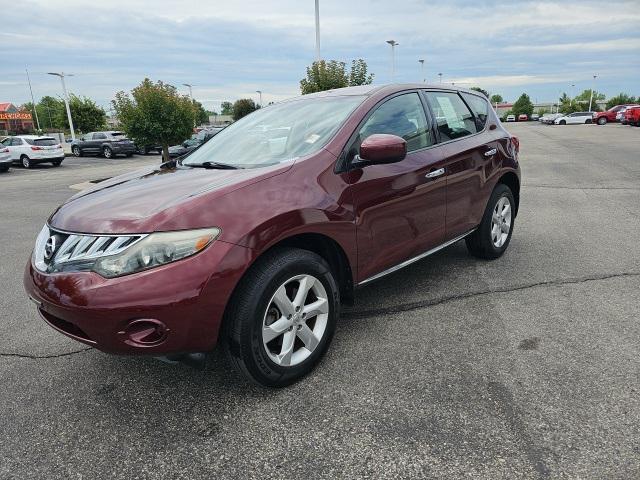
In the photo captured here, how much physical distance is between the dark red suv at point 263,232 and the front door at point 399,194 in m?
0.01

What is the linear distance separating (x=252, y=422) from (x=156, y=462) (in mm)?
487

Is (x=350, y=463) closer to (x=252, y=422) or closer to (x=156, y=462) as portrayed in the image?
(x=252, y=422)

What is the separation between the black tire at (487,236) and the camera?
463 centimetres

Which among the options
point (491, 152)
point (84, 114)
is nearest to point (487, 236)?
point (491, 152)

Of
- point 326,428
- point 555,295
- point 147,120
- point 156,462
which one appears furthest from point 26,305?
point 147,120

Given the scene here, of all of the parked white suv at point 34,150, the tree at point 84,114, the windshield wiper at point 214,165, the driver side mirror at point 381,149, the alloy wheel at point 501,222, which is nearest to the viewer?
the driver side mirror at point 381,149

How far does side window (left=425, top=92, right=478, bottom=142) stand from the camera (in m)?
4.05

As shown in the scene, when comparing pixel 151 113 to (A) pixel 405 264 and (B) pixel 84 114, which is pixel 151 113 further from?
(B) pixel 84 114

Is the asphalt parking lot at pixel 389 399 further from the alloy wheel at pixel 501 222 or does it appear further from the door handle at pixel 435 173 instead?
the door handle at pixel 435 173

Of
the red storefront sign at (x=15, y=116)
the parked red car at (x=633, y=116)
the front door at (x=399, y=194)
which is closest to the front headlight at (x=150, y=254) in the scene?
the front door at (x=399, y=194)

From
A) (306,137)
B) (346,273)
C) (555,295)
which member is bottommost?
(555,295)

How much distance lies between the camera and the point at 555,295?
3975 millimetres

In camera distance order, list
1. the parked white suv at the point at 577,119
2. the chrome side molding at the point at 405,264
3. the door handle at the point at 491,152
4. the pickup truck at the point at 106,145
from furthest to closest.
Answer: the parked white suv at the point at 577,119
the pickup truck at the point at 106,145
the door handle at the point at 491,152
the chrome side molding at the point at 405,264

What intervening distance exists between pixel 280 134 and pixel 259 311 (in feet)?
4.84
